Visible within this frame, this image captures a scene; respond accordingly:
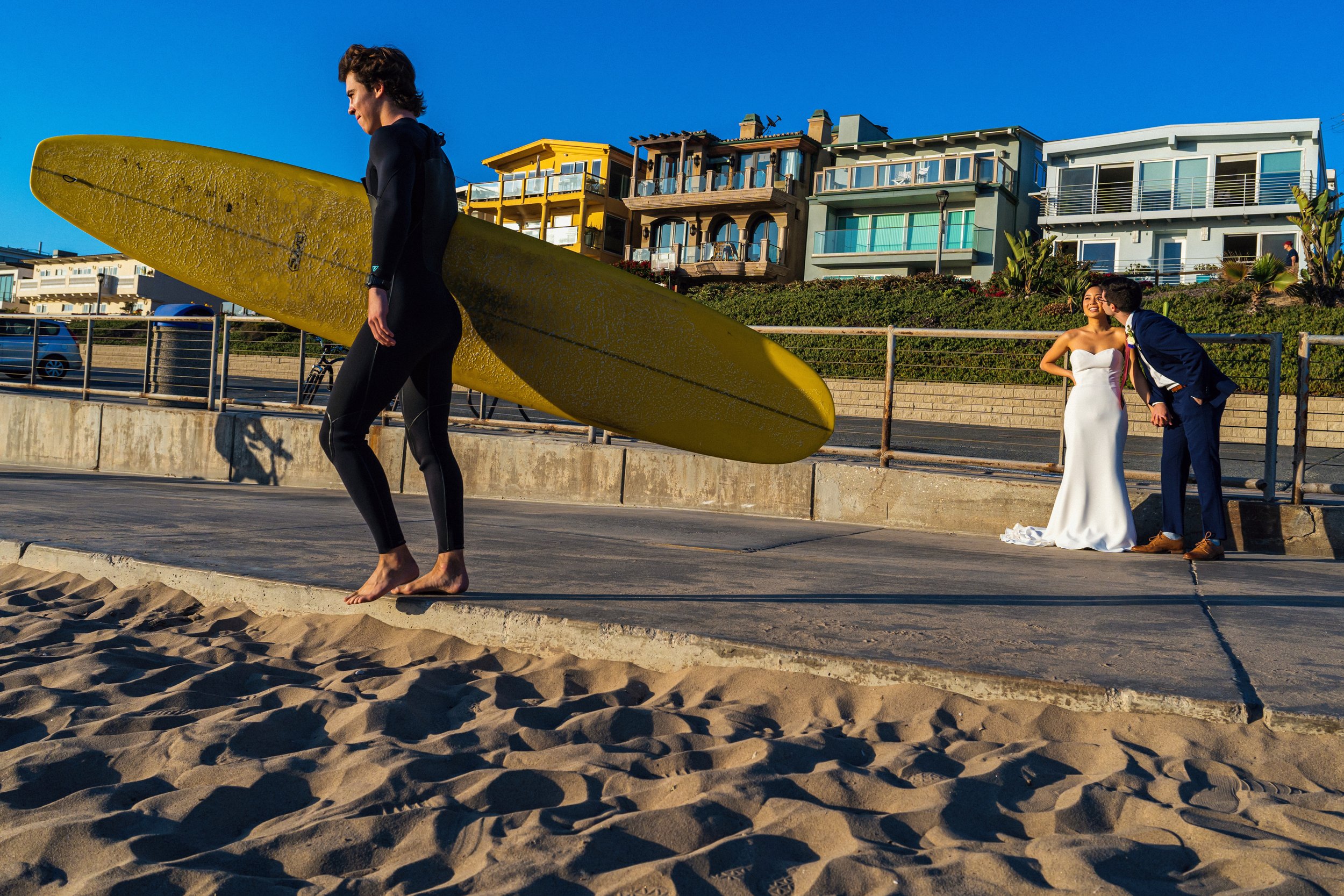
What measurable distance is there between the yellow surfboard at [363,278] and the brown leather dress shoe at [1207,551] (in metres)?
2.93

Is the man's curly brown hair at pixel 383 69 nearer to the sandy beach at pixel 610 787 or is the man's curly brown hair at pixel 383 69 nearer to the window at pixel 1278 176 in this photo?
the sandy beach at pixel 610 787

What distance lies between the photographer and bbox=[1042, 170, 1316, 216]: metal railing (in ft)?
113

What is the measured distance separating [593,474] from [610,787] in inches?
236

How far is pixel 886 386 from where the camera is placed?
23.4 ft

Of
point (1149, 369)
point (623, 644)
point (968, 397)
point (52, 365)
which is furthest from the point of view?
point (968, 397)

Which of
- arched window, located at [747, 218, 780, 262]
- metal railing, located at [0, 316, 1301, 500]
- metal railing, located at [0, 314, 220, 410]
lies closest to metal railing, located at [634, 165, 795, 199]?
arched window, located at [747, 218, 780, 262]

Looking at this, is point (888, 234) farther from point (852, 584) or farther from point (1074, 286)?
point (852, 584)

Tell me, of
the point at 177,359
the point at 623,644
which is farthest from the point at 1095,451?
the point at 177,359

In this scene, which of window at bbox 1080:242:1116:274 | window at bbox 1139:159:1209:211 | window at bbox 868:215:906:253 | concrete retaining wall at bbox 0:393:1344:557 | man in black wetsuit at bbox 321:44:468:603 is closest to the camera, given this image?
man in black wetsuit at bbox 321:44:468:603

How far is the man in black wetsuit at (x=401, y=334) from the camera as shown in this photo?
3158 millimetres

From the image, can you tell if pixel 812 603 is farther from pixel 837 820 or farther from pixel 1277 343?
pixel 1277 343

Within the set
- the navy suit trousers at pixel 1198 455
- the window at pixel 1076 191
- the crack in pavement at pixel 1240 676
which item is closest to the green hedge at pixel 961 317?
the window at pixel 1076 191

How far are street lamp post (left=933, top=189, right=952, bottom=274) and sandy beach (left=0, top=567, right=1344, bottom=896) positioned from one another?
1331 inches

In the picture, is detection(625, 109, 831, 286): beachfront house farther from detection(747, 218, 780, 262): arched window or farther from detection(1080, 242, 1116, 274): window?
detection(1080, 242, 1116, 274): window
